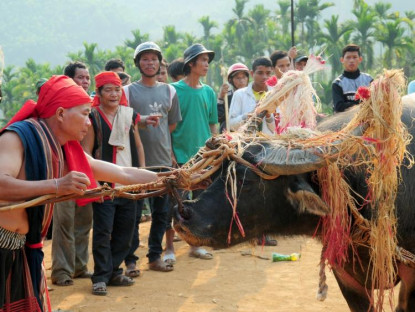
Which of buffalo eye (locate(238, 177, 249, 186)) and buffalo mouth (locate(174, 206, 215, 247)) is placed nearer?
buffalo mouth (locate(174, 206, 215, 247))

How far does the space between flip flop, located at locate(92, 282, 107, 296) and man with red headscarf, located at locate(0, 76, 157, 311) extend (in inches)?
84.8

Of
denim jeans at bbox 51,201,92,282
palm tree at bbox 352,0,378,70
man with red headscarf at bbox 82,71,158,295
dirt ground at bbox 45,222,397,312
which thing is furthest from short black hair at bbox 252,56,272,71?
palm tree at bbox 352,0,378,70

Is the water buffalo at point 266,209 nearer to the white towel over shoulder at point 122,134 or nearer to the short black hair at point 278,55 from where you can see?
the white towel over shoulder at point 122,134

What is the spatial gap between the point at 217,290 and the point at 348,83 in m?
3.50

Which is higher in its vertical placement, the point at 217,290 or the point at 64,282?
the point at 64,282

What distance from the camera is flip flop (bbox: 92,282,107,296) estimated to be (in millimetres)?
5379

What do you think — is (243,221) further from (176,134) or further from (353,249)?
(176,134)

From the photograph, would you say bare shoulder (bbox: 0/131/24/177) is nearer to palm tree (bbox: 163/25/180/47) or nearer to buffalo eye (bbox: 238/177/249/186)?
buffalo eye (bbox: 238/177/249/186)

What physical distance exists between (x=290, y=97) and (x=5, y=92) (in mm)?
57379

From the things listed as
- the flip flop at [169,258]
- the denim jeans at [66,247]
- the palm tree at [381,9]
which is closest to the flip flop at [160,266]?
the flip flop at [169,258]

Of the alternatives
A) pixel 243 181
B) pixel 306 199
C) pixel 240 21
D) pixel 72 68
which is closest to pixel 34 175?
pixel 243 181

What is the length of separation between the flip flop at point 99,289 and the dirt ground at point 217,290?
0.17 feet

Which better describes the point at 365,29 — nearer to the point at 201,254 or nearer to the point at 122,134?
the point at 201,254

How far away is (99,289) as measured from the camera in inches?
212
